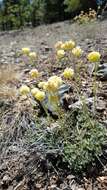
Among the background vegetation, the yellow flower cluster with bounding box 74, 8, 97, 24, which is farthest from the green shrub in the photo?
the background vegetation

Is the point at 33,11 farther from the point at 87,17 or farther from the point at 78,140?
the point at 78,140

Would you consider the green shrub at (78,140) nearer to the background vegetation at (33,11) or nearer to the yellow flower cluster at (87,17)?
the yellow flower cluster at (87,17)

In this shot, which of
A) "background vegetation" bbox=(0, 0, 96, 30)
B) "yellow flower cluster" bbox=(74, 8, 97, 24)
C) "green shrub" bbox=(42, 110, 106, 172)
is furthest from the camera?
"background vegetation" bbox=(0, 0, 96, 30)

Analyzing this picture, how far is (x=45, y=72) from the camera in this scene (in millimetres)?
4523

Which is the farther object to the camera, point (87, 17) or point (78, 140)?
point (87, 17)

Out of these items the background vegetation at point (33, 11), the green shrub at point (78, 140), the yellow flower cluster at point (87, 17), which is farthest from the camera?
the background vegetation at point (33, 11)

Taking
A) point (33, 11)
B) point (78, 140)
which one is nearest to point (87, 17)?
point (78, 140)

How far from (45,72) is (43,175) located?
6.64 feet

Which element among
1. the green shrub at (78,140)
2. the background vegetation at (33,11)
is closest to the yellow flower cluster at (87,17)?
the green shrub at (78,140)

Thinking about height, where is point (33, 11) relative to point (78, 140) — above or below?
below

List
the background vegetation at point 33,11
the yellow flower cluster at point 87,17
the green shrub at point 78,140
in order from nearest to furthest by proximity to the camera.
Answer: the green shrub at point 78,140, the yellow flower cluster at point 87,17, the background vegetation at point 33,11

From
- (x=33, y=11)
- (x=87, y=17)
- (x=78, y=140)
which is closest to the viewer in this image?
(x=78, y=140)

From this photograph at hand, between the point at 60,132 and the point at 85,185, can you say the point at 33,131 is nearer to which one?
the point at 60,132

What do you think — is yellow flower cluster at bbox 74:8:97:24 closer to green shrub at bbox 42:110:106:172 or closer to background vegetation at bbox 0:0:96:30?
green shrub at bbox 42:110:106:172
